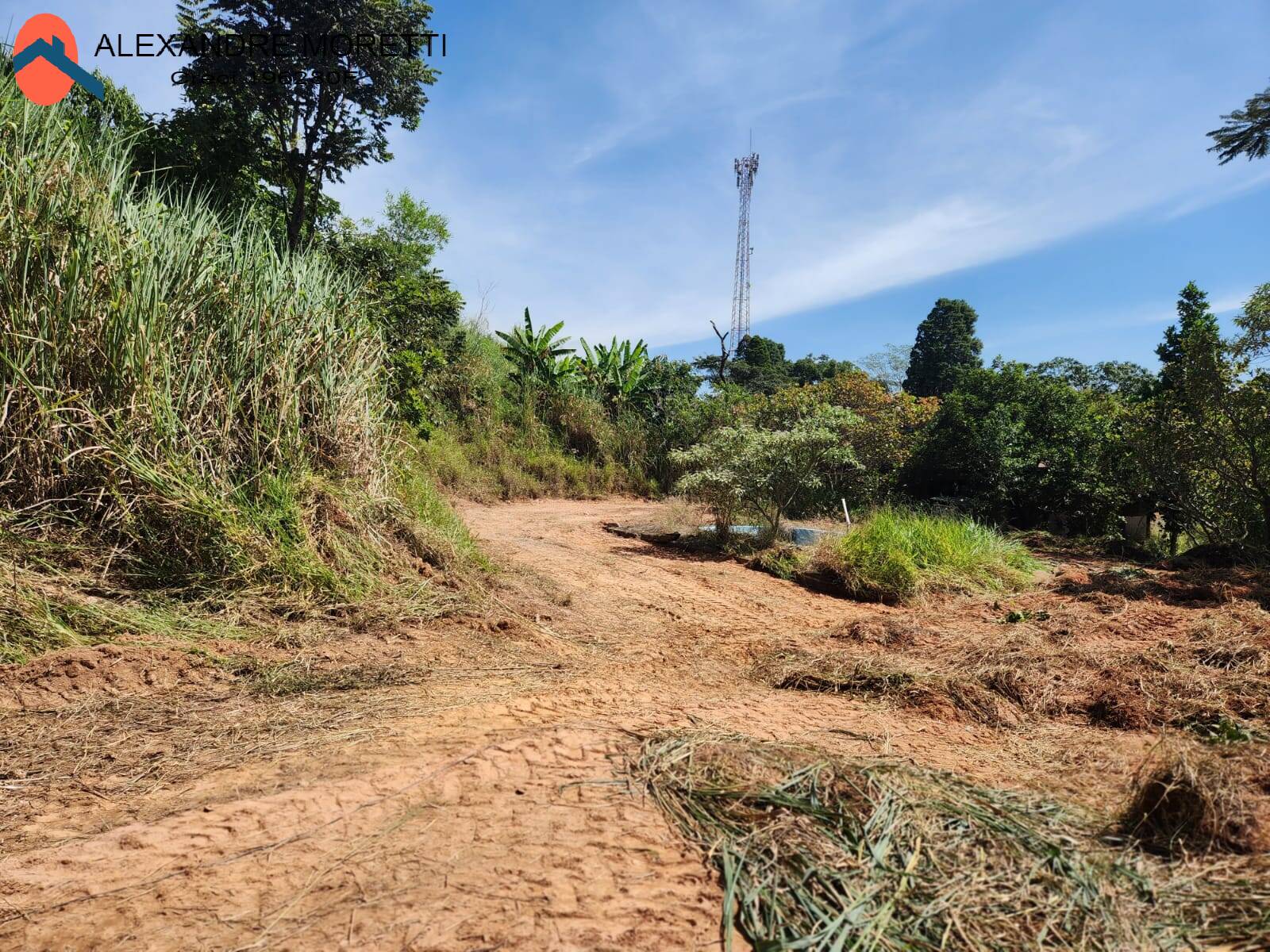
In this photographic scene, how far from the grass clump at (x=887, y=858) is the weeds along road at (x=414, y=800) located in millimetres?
138

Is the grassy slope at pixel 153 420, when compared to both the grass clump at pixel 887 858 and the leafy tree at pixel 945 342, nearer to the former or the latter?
the grass clump at pixel 887 858

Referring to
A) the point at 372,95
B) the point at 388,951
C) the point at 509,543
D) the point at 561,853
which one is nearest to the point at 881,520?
the point at 509,543

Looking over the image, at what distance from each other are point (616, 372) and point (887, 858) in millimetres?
16472

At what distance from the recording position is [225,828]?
6.69ft

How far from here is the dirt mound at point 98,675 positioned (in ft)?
9.59

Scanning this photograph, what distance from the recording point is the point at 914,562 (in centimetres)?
748

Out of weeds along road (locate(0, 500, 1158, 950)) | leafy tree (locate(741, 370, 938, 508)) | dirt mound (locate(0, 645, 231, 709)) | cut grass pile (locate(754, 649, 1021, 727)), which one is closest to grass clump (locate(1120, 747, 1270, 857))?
weeds along road (locate(0, 500, 1158, 950))

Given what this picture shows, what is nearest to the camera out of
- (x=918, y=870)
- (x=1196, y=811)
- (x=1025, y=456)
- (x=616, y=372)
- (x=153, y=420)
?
(x=918, y=870)

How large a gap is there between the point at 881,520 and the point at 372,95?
8.42 meters

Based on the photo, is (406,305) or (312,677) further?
(406,305)

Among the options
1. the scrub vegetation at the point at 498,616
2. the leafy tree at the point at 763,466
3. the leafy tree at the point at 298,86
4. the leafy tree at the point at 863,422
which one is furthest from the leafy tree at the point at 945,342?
the leafy tree at the point at 298,86

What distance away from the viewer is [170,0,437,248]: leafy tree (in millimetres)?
8172

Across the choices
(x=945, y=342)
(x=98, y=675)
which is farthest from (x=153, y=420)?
(x=945, y=342)

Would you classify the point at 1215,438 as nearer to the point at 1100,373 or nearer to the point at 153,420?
the point at 153,420
